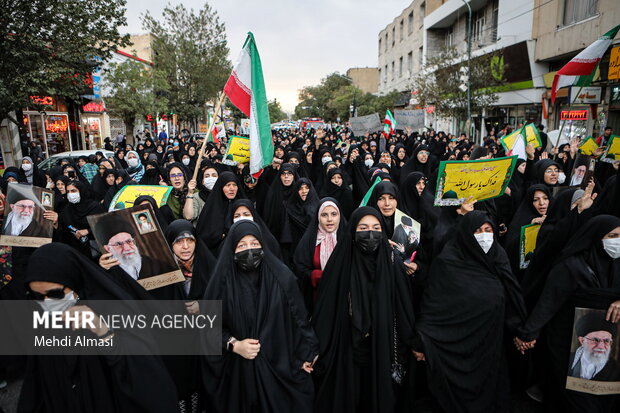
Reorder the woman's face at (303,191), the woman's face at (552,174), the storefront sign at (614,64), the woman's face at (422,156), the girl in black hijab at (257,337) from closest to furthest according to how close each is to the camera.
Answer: the girl in black hijab at (257,337) < the woman's face at (552,174) < the woman's face at (303,191) < the woman's face at (422,156) < the storefront sign at (614,64)

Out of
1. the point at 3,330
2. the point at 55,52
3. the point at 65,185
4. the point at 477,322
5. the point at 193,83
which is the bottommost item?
the point at 3,330

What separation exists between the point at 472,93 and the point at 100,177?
15.4 m

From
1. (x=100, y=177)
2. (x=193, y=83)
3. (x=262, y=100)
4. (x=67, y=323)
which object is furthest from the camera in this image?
(x=193, y=83)

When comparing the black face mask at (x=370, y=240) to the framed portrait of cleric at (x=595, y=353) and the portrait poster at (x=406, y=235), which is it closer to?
the portrait poster at (x=406, y=235)

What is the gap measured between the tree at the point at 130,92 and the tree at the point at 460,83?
12.5 m

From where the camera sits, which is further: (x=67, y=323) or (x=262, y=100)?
(x=262, y=100)

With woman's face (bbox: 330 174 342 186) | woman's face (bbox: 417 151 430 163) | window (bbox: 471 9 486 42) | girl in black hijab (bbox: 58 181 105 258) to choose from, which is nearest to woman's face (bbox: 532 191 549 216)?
woman's face (bbox: 330 174 342 186)

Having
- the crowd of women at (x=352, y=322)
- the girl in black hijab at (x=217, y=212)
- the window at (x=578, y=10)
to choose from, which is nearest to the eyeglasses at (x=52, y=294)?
the crowd of women at (x=352, y=322)

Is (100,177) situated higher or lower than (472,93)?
lower

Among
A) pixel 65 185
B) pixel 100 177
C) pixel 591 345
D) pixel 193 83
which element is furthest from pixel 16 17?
pixel 193 83

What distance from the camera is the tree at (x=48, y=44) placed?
780 cm

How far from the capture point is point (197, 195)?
15.6 feet

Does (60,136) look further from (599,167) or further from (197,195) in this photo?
(599,167)

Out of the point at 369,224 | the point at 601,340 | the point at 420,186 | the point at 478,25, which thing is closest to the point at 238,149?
the point at 420,186
